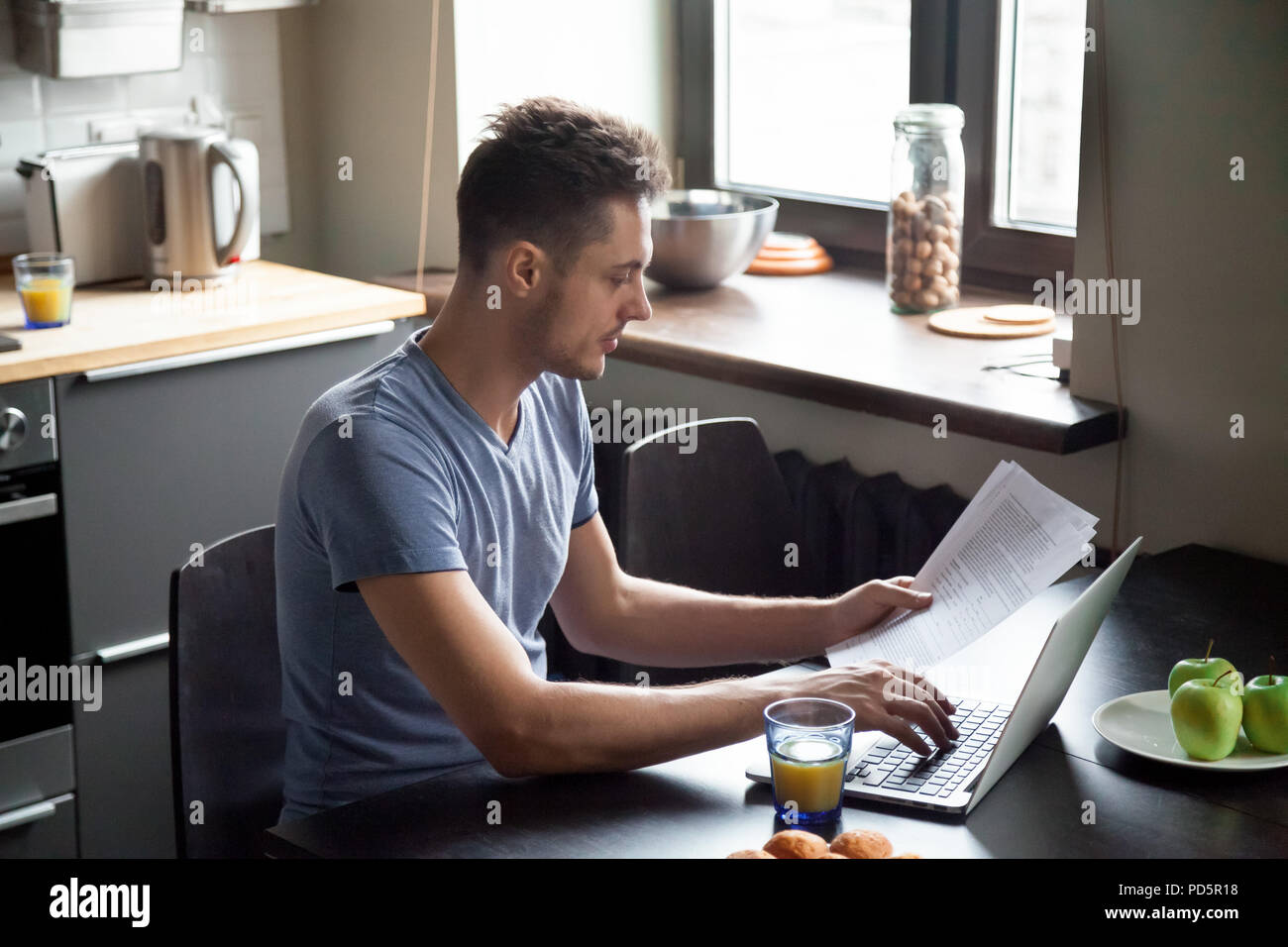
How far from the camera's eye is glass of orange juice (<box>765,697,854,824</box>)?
3.89ft

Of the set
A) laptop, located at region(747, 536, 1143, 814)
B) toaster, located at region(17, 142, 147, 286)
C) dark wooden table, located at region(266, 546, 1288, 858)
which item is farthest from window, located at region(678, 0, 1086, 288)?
dark wooden table, located at region(266, 546, 1288, 858)

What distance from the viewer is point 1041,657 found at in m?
1.18

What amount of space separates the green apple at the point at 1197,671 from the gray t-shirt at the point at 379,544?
2.07ft

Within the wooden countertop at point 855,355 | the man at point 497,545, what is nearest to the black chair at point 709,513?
the wooden countertop at point 855,355

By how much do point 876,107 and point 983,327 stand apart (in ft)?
1.87

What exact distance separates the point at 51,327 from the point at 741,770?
1.48 meters

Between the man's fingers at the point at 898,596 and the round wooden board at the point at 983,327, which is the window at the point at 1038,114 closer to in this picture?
the round wooden board at the point at 983,327

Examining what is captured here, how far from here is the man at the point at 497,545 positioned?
131 centimetres

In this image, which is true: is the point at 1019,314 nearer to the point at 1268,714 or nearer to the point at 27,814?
the point at 1268,714

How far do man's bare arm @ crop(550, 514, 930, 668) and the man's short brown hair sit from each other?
0.38 metres

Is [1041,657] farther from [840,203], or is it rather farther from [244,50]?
[244,50]

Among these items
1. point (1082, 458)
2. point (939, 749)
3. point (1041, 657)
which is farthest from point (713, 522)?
point (1041, 657)

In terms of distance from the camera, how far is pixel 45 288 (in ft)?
7.43

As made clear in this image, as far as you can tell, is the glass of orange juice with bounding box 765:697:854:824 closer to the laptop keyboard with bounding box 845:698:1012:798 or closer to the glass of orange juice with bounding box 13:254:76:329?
the laptop keyboard with bounding box 845:698:1012:798
